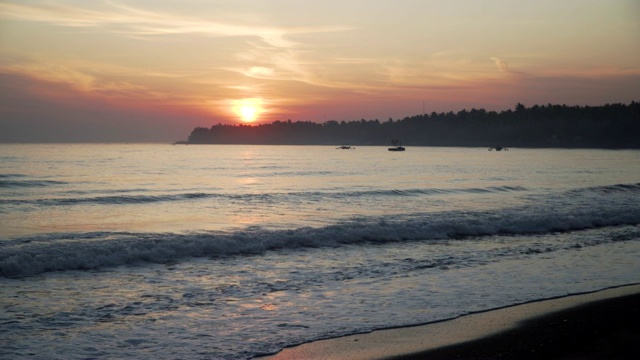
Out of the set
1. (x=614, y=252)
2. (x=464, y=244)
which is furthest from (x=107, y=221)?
(x=614, y=252)

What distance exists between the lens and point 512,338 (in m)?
8.47

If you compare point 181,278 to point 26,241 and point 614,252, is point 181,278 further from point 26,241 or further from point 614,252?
point 614,252

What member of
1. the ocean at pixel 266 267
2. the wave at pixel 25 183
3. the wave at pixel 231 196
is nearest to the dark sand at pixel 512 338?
the ocean at pixel 266 267

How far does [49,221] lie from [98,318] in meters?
16.0

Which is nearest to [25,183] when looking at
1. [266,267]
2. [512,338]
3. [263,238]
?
[263,238]

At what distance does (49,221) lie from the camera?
2388cm

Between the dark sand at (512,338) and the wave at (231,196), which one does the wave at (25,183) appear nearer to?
the wave at (231,196)

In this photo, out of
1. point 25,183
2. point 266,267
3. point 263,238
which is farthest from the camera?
point 25,183

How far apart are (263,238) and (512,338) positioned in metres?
11.4

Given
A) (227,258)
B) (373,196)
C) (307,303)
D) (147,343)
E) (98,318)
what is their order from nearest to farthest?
(147,343)
(98,318)
(307,303)
(227,258)
(373,196)

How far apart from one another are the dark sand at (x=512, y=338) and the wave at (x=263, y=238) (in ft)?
25.6

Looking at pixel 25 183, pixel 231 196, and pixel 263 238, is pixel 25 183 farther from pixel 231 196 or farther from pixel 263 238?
pixel 263 238

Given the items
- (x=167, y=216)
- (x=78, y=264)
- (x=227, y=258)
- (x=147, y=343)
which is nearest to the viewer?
(x=147, y=343)

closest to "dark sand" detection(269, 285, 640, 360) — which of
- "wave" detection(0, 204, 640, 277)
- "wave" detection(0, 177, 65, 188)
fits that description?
"wave" detection(0, 204, 640, 277)
